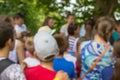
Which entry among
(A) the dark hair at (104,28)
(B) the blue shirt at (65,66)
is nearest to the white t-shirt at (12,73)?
(B) the blue shirt at (65,66)

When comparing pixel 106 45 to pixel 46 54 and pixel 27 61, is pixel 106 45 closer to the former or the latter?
pixel 27 61

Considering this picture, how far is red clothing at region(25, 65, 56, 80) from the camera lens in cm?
415

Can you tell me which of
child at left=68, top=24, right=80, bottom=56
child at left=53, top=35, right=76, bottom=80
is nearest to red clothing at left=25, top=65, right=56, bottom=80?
child at left=53, top=35, right=76, bottom=80

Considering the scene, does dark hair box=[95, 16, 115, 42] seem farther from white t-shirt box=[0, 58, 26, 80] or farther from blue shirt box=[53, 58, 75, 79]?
white t-shirt box=[0, 58, 26, 80]

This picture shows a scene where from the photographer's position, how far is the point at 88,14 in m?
14.4

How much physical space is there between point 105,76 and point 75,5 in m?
10.5

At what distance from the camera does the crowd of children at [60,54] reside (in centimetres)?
392

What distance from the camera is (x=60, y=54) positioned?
5465 millimetres

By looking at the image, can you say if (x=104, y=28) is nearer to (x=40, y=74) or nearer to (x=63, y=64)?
(x=63, y=64)

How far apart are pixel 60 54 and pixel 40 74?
1.31 meters

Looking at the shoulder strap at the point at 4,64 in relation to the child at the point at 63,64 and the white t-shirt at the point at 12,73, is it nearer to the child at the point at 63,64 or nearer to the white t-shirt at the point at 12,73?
the white t-shirt at the point at 12,73

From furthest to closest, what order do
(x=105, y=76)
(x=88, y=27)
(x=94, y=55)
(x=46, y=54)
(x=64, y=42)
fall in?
1. (x=88, y=27)
2. (x=94, y=55)
3. (x=64, y=42)
4. (x=105, y=76)
5. (x=46, y=54)

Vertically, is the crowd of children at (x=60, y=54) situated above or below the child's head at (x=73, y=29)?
above

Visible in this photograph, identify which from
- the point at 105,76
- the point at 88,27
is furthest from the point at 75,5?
the point at 105,76
